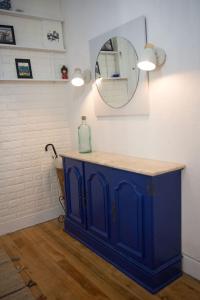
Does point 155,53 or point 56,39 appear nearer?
point 155,53

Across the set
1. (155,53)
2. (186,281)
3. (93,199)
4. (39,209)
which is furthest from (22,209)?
(155,53)

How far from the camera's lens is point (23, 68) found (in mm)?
2846

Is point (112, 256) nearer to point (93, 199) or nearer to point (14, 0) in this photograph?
point (93, 199)

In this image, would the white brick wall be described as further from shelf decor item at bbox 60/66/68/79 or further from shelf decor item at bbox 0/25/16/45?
shelf decor item at bbox 0/25/16/45

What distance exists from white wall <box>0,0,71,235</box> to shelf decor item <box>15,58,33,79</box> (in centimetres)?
6

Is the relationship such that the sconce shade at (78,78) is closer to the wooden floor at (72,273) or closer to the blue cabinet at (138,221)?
the blue cabinet at (138,221)

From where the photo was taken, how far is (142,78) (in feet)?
6.91

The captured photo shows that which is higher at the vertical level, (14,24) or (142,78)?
(14,24)

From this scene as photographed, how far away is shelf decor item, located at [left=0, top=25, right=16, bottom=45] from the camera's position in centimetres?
268

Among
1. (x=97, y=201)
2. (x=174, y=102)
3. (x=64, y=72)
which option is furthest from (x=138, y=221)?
(x=64, y=72)

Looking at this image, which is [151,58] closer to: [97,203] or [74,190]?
[97,203]

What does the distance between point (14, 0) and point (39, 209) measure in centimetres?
235

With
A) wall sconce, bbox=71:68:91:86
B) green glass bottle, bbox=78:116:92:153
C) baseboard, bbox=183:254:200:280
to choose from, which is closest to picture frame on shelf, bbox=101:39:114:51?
wall sconce, bbox=71:68:91:86

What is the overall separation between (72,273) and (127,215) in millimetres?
685
